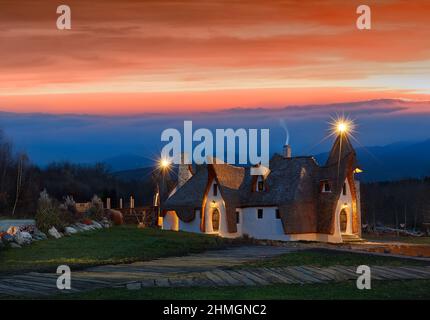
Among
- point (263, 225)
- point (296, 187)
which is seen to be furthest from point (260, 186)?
point (296, 187)

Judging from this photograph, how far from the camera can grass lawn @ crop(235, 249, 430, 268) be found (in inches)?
732

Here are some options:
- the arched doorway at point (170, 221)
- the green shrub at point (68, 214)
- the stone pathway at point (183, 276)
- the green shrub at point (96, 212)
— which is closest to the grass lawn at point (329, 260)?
the stone pathway at point (183, 276)

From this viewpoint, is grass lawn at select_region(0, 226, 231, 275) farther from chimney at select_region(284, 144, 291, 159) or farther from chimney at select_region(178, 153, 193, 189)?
chimney at select_region(178, 153, 193, 189)

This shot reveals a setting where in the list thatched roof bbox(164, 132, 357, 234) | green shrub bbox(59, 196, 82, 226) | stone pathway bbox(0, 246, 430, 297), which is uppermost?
thatched roof bbox(164, 132, 357, 234)

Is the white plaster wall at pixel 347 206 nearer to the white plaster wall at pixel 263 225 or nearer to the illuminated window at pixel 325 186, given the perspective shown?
the illuminated window at pixel 325 186

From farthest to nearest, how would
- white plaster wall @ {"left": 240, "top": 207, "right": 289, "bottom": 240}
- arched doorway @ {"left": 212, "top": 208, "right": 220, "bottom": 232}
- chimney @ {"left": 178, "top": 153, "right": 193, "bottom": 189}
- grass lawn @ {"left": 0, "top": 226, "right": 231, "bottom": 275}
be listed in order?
chimney @ {"left": 178, "top": 153, "right": 193, "bottom": 189} → arched doorway @ {"left": 212, "top": 208, "right": 220, "bottom": 232} → white plaster wall @ {"left": 240, "top": 207, "right": 289, "bottom": 240} → grass lawn @ {"left": 0, "top": 226, "right": 231, "bottom": 275}

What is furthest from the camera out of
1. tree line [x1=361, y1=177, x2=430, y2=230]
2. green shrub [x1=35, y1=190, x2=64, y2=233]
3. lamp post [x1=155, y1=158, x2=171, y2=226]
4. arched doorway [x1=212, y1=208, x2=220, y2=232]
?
tree line [x1=361, y1=177, x2=430, y2=230]

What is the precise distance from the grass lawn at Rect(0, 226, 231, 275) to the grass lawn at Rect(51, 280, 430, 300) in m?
4.56

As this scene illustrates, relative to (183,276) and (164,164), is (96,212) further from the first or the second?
(183,276)

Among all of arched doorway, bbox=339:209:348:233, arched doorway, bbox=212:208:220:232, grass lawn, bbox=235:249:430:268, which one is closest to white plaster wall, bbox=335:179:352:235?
arched doorway, bbox=339:209:348:233

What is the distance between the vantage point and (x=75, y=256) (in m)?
20.9

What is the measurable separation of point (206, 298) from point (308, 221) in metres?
25.2
